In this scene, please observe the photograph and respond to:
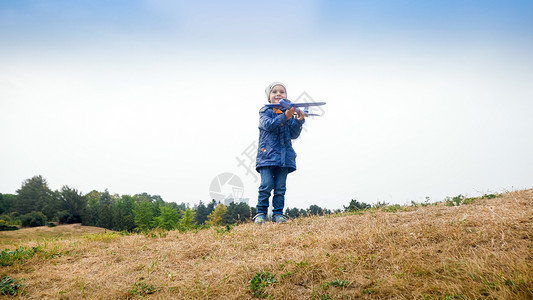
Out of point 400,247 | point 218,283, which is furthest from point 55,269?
point 400,247

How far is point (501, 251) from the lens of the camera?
3.04 meters

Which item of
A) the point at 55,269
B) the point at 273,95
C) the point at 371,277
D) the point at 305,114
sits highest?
the point at 273,95

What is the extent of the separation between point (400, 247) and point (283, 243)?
173cm

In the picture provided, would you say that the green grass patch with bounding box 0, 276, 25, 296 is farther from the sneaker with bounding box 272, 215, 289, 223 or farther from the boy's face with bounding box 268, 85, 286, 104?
the boy's face with bounding box 268, 85, 286, 104

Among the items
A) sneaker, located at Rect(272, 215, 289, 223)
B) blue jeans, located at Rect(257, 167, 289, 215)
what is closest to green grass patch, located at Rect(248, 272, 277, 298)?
sneaker, located at Rect(272, 215, 289, 223)

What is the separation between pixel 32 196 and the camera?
42.7 meters

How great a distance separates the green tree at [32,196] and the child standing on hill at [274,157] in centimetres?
4462

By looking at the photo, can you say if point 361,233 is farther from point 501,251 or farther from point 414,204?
point 414,204

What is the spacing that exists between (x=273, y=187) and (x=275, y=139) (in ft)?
3.94

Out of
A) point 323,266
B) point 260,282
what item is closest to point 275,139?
point 323,266

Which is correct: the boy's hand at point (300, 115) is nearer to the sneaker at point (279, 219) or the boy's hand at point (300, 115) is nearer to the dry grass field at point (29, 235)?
the sneaker at point (279, 219)

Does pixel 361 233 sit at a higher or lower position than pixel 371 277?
higher

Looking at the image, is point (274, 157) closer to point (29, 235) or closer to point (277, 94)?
point (277, 94)

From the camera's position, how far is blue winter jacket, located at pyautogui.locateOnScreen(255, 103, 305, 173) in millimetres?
6492
